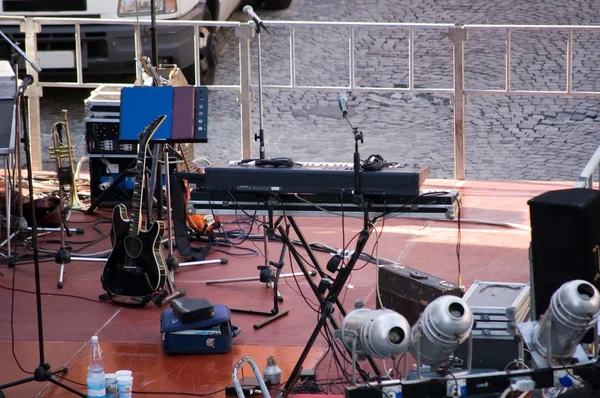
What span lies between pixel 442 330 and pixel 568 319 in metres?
0.51

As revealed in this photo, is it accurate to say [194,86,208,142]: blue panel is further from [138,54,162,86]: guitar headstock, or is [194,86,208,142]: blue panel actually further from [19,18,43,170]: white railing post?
[19,18,43,170]: white railing post

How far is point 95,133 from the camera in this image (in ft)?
31.2

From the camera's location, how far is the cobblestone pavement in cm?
1184

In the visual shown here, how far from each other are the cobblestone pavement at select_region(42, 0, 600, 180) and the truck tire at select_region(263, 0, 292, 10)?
0.40 ft

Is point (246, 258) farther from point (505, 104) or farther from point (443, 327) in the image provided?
point (505, 104)

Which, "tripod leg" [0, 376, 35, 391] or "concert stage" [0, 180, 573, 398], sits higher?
"concert stage" [0, 180, 573, 398]

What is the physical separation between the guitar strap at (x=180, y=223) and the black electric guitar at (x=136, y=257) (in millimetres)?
961

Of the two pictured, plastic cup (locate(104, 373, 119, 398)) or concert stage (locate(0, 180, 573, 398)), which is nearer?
plastic cup (locate(104, 373, 119, 398))

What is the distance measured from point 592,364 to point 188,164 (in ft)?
15.5

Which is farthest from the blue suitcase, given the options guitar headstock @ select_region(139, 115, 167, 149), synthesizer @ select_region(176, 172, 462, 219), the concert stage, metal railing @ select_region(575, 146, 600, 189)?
metal railing @ select_region(575, 146, 600, 189)

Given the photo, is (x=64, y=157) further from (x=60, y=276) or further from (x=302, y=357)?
(x=302, y=357)

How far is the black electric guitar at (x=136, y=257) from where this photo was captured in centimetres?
702

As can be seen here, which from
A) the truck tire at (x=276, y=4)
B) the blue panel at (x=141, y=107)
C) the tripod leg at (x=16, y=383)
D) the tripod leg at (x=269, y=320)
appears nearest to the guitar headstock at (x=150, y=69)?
the blue panel at (x=141, y=107)

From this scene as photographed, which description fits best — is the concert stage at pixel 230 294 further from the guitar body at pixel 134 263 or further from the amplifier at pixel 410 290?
the amplifier at pixel 410 290
